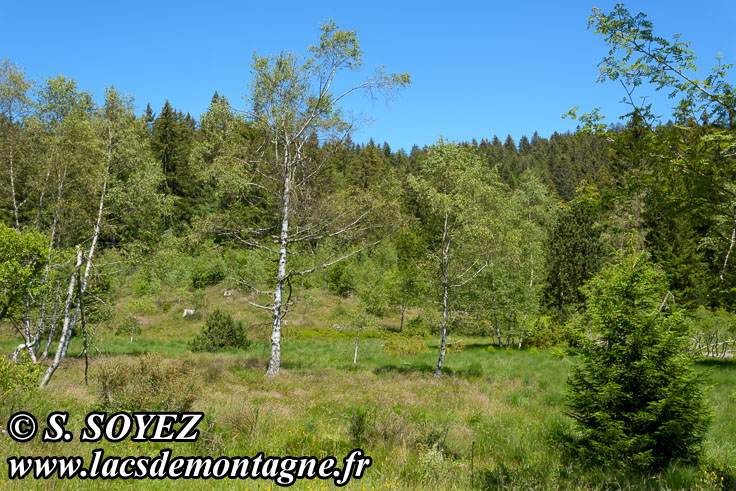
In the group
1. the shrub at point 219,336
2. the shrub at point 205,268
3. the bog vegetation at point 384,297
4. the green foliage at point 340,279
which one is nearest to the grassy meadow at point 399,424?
the bog vegetation at point 384,297

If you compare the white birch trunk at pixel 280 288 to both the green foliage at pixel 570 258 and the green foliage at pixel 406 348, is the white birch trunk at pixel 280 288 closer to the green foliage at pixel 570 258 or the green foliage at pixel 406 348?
the green foliage at pixel 406 348

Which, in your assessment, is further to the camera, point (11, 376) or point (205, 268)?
point (205, 268)

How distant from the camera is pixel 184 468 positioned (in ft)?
16.9

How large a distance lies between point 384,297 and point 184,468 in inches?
817

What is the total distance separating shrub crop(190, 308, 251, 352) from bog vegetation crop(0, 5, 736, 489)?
130mm

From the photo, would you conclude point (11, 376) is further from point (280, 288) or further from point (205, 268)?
point (205, 268)

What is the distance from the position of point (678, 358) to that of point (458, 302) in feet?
41.5

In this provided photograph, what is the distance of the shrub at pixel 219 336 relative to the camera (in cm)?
2255

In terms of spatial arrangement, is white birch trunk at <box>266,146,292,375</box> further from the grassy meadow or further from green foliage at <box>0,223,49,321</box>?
green foliage at <box>0,223,49,321</box>

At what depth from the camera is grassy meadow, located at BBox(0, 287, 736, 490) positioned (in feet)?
17.3

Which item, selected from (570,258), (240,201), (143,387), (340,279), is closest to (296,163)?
(240,201)

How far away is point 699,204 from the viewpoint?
5246mm

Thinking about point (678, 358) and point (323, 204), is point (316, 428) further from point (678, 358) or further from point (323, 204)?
point (323, 204)

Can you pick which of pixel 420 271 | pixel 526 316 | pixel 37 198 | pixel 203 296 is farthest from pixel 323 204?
pixel 203 296
